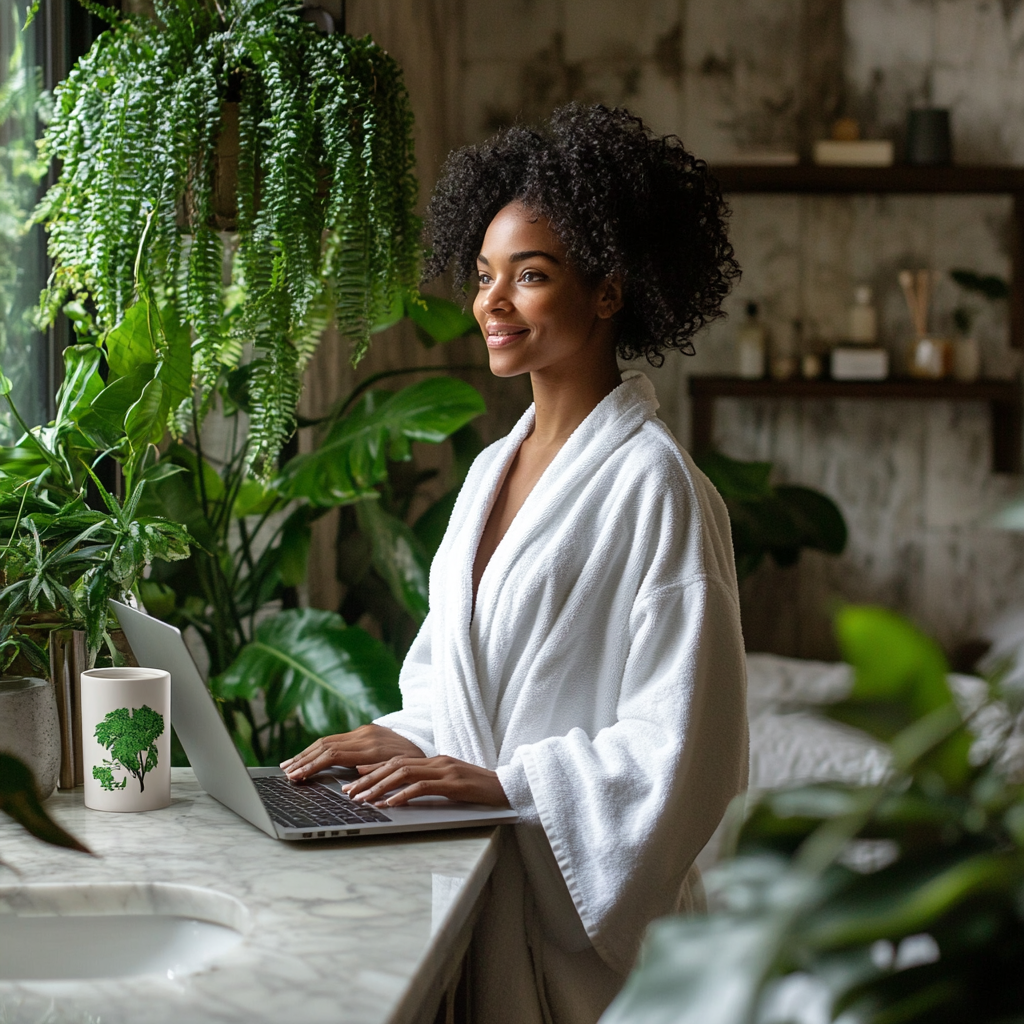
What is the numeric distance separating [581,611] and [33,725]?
0.56 metres

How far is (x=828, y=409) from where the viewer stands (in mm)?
3982

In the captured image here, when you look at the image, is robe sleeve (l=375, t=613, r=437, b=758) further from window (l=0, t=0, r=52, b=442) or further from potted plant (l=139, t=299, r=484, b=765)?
window (l=0, t=0, r=52, b=442)

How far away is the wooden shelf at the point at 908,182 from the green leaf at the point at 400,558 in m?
1.96

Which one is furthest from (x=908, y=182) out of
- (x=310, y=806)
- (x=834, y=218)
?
(x=310, y=806)

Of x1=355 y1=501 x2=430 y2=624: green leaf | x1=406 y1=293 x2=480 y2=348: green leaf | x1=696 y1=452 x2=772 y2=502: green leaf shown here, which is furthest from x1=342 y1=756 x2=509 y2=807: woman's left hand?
x1=696 y1=452 x2=772 y2=502: green leaf

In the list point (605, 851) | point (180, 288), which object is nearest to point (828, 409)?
point (180, 288)

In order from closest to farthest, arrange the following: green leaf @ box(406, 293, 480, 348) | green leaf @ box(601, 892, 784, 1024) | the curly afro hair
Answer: green leaf @ box(601, 892, 784, 1024)
the curly afro hair
green leaf @ box(406, 293, 480, 348)

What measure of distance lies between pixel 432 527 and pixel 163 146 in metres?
1.20

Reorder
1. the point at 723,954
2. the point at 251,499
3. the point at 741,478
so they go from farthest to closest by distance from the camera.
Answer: the point at 741,478, the point at 251,499, the point at 723,954

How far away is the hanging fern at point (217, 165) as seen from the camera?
1.54m

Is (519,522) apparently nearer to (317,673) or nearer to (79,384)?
(79,384)

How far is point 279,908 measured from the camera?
86 cm

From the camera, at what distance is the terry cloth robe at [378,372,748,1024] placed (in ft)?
3.58

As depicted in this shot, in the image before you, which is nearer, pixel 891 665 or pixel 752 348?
pixel 891 665
